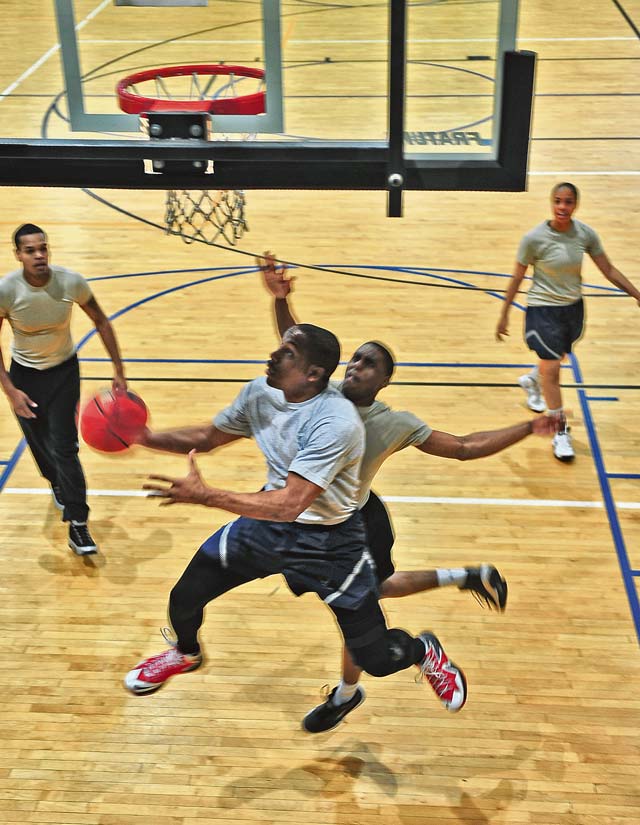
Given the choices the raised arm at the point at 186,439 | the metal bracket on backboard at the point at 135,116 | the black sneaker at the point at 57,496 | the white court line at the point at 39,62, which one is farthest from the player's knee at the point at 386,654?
the white court line at the point at 39,62

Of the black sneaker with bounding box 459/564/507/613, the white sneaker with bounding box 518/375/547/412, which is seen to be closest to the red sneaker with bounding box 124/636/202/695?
the black sneaker with bounding box 459/564/507/613

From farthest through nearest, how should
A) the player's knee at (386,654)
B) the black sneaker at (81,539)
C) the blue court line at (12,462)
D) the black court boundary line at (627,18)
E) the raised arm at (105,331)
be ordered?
the black court boundary line at (627,18) < the blue court line at (12,462) < the black sneaker at (81,539) < the raised arm at (105,331) < the player's knee at (386,654)

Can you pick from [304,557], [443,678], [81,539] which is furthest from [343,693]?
[81,539]

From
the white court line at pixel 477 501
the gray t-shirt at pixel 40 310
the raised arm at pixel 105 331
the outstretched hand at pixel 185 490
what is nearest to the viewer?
the outstretched hand at pixel 185 490

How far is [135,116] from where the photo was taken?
4.46m

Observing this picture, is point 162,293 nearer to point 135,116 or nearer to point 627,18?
point 135,116

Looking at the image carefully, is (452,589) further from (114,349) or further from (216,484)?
(114,349)

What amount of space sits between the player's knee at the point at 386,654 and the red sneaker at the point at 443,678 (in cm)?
21

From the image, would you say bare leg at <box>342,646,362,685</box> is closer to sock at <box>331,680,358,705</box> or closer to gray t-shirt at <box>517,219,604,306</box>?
sock at <box>331,680,358,705</box>

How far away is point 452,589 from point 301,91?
31.0 feet

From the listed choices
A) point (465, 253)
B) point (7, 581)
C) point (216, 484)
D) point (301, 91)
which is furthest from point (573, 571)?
point (301, 91)

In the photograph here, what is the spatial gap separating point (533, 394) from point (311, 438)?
400 centimetres

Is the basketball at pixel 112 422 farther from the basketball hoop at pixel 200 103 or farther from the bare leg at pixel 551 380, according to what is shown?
the bare leg at pixel 551 380

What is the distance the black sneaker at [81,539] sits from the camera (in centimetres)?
592
